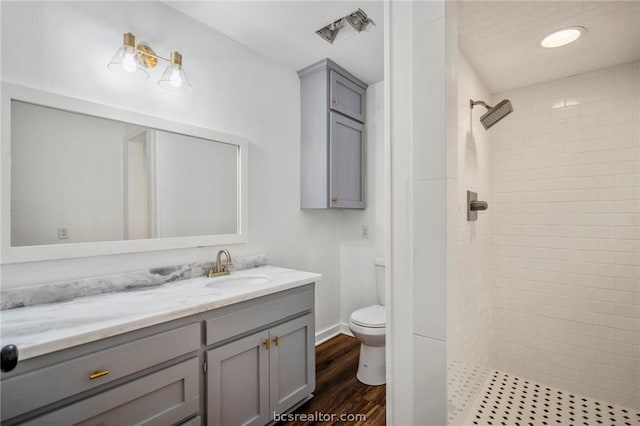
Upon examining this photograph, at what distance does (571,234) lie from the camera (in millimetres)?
1860

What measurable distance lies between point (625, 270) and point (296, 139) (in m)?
2.31

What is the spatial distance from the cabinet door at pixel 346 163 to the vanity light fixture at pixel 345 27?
1.84 ft

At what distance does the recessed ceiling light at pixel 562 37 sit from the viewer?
131 cm

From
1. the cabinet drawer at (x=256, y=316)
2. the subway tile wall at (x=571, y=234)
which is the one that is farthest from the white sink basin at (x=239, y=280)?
the subway tile wall at (x=571, y=234)

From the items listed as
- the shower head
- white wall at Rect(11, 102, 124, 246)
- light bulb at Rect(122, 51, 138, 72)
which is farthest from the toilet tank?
light bulb at Rect(122, 51, 138, 72)

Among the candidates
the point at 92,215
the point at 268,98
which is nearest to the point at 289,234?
the point at 268,98

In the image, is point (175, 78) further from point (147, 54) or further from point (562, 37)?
point (562, 37)

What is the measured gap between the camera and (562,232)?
189 centimetres

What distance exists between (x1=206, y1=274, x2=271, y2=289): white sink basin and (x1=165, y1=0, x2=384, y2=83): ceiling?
1597mm

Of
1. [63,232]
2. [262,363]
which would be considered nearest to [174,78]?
[63,232]

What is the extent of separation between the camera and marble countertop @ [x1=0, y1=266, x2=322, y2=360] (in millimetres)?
961

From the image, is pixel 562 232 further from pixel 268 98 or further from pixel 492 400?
pixel 268 98

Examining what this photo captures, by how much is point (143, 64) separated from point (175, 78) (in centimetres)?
16

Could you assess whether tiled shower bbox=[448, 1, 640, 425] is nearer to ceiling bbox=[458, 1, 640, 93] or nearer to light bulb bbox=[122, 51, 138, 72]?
ceiling bbox=[458, 1, 640, 93]
